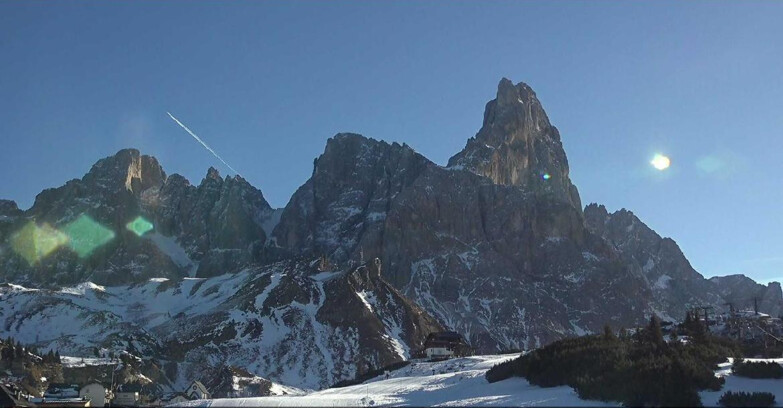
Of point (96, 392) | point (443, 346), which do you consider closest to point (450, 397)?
point (96, 392)

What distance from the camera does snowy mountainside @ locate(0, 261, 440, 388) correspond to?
15450 cm

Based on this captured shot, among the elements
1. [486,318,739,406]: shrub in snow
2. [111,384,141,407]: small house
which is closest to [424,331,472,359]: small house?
[111,384,141,407]: small house

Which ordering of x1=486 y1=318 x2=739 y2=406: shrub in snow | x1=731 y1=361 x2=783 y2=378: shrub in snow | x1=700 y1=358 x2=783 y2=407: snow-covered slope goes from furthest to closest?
1. x1=731 y1=361 x2=783 y2=378: shrub in snow
2. x1=700 y1=358 x2=783 y2=407: snow-covered slope
3. x1=486 y1=318 x2=739 y2=406: shrub in snow

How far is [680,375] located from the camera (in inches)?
1464

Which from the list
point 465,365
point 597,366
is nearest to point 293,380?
point 465,365

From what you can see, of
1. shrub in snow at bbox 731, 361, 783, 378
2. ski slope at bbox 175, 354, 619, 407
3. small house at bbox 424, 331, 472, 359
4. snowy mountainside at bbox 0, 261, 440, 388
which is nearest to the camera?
ski slope at bbox 175, 354, 619, 407

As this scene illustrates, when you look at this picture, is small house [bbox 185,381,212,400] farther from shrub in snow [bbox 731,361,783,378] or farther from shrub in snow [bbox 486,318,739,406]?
shrub in snow [bbox 731,361,783,378]

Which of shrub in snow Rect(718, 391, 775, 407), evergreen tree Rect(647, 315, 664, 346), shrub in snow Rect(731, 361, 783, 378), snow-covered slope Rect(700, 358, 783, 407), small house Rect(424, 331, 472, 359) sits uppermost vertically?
small house Rect(424, 331, 472, 359)

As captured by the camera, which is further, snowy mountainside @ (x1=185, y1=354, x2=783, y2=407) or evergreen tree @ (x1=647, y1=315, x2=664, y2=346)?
evergreen tree @ (x1=647, y1=315, x2=664, y2=346)

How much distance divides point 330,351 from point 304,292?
2727 centimetres

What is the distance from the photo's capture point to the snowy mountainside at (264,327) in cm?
15450

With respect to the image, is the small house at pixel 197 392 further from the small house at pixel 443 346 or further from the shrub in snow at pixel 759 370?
the shrub in snow at pixel 759 370

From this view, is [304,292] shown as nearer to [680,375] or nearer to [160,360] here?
[160,360]

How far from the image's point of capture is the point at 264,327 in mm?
A: 168875
